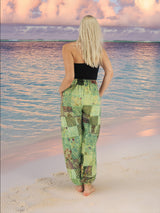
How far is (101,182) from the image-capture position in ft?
9.16

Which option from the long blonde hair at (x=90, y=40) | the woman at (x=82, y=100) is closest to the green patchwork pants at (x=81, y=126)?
the woman at (x=82, y=100)

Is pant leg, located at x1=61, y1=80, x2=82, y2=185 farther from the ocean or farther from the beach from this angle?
the ocean

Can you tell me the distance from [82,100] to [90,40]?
1.49 feet

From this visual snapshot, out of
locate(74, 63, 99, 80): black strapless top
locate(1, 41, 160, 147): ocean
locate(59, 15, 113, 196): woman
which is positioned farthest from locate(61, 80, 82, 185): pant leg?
locate(1, 41, 160, 147): ocean

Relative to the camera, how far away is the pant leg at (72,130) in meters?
2.45

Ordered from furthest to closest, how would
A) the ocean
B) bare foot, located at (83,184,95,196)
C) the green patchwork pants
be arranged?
1. the ocean
2. bare foot, located at (83,184,95,196)
3. the green patchwork pants

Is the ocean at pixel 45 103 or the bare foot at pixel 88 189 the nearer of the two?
the bare foot at pixel 88 189

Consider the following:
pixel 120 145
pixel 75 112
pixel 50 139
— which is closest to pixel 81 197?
pixel 75 112

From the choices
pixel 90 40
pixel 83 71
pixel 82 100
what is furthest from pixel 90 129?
pixel 90 40

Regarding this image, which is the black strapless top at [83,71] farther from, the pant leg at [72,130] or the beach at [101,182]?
the beach at [101,182]

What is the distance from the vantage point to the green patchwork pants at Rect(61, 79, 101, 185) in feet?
7.98

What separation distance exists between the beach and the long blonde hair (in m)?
1.04

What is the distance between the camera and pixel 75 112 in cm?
246

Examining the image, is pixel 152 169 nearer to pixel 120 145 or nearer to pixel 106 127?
pixel 120 145
